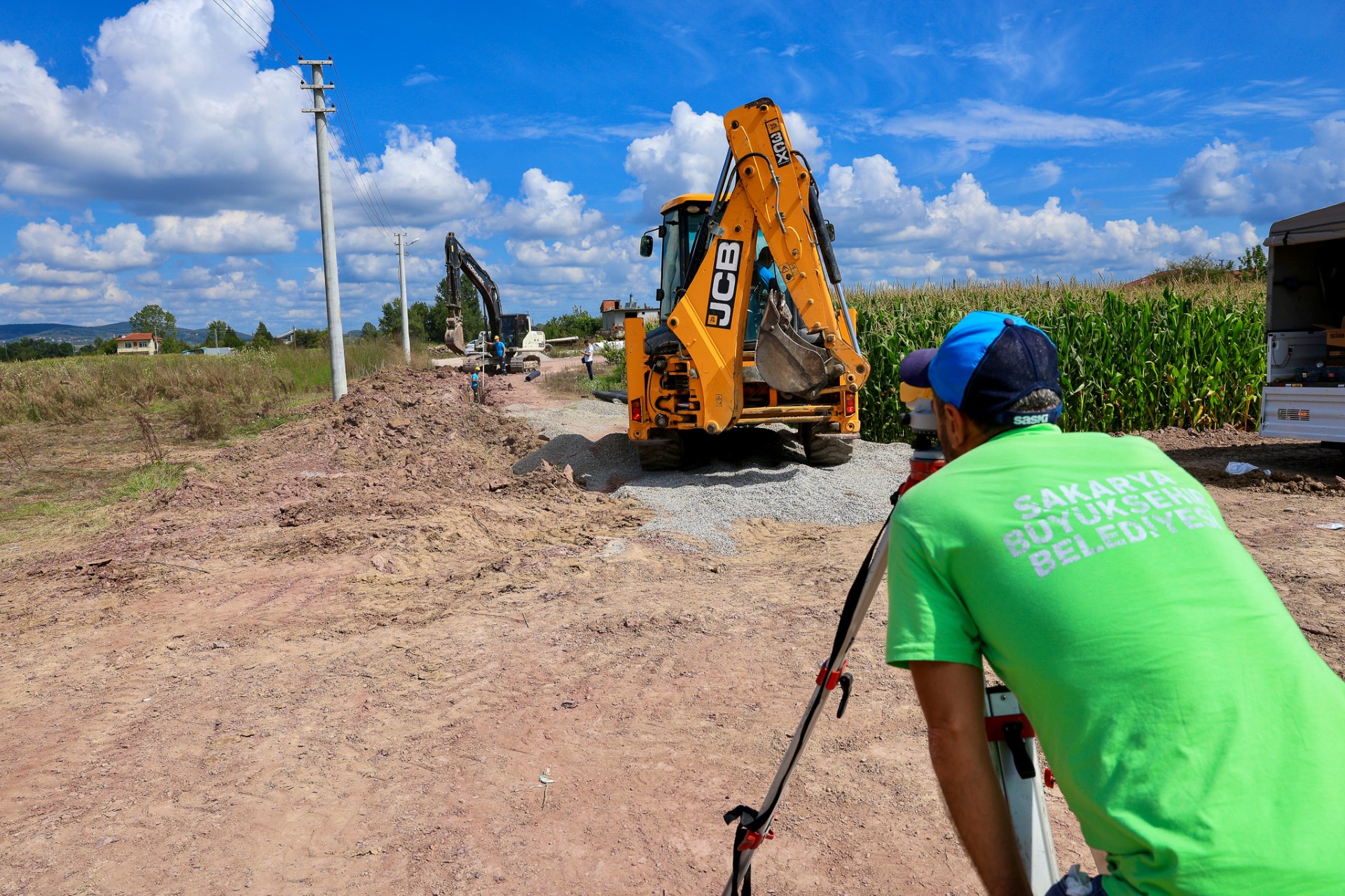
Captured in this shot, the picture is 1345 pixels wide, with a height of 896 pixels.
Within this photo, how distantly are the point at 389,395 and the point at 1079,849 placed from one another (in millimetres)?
16199

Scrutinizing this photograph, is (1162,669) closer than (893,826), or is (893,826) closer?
(1162,669)

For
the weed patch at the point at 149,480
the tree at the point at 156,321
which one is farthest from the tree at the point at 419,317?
the weed patch at the point at 149,480

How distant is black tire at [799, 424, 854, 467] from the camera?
10.1 metres

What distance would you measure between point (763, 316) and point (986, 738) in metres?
8.64

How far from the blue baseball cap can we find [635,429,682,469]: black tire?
28.0 ft

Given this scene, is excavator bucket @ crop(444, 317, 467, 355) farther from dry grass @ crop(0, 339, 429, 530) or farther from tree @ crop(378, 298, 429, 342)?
tree @ crop(378, 298, 429, 342)

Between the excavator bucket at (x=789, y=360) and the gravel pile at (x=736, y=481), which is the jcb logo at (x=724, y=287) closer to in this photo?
the excavator bucket at (x=789, y=360)

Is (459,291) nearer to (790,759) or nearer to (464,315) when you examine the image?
(790,759)

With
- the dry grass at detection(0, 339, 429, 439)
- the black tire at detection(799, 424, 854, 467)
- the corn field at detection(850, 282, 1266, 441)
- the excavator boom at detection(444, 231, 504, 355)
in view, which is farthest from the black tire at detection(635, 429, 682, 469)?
the excavator boom at detection(444, 231, 504, 355)

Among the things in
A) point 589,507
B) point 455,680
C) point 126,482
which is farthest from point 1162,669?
point 126,482

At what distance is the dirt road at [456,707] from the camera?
10.7 ft

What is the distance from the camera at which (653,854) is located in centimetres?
322

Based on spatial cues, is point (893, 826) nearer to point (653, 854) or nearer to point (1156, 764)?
point (653, 854)

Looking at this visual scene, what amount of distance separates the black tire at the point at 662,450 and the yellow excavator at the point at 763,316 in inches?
10.8
